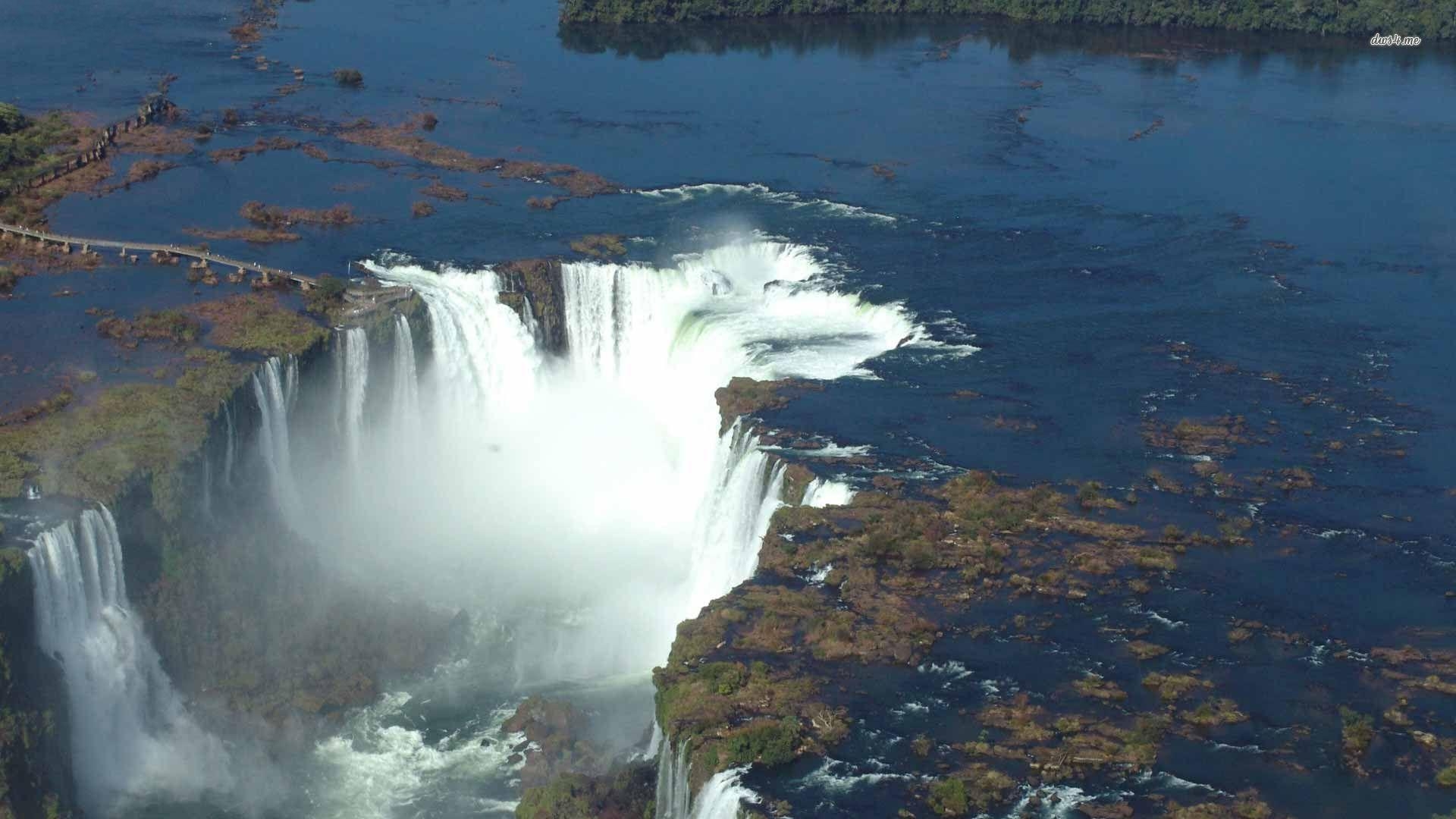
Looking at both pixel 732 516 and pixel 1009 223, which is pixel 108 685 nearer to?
pixel 732 516

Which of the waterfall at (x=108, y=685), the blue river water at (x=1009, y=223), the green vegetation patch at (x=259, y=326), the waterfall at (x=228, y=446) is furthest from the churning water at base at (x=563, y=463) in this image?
the waterfall at (x=108, y=685)

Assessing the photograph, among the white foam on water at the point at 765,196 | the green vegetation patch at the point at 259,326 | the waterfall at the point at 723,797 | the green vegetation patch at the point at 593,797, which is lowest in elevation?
the green vegetation patch at the point at 593,797

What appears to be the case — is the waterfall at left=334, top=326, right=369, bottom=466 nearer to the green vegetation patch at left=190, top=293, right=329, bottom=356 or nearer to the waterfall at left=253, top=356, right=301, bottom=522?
the green vegetation patch at left=190, top=293, right=329, bottom=356

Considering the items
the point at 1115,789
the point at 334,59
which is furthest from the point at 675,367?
the point at 334,59

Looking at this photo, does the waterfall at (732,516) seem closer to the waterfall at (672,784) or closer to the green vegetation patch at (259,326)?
the waterfall at (672,784)

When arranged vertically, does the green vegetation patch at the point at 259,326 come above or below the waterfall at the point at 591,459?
above

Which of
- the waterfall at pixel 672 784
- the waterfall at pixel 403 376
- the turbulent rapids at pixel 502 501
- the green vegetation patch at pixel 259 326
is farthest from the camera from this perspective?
the waterfall at pixel 403 376

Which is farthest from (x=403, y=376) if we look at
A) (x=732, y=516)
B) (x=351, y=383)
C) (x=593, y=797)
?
(x=593, y=797)

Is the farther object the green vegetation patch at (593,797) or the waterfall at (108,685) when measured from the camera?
the waterfall at (108,685)
